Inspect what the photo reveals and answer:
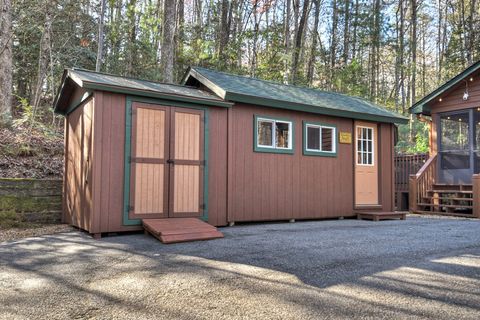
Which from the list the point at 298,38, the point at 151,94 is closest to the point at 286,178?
the point at 151,94

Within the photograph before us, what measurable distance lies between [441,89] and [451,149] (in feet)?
5.35

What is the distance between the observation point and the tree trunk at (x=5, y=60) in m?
9.46

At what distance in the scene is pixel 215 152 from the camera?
22.0ft

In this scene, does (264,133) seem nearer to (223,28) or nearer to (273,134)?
(273,134)

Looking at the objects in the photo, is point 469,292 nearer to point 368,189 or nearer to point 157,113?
point 157,113

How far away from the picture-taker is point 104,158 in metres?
5.65

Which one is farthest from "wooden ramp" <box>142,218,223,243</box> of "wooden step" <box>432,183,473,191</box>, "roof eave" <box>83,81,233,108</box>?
"wooden step" <box>432,183,473,191</box>

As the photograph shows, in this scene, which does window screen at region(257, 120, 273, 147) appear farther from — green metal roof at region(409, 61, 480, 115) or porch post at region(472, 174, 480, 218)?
green metal roof at region(409, 61, 480, 115)

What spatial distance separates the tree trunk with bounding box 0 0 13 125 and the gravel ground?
5.69 m

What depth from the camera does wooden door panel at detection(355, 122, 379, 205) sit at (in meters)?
8.75

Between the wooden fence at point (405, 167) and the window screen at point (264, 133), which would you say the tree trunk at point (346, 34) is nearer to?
the wooden fence at point (405, 167)

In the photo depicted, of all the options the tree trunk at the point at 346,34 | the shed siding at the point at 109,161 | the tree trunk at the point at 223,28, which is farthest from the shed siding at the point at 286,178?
the tree trunk at the point at 346,34

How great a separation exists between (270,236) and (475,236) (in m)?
3.03

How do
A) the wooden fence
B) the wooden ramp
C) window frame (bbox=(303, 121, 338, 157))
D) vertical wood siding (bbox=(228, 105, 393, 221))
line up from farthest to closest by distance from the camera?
the wooden fence < window frame (bbox=(303, 121, 338, 157)) < vertical wood siding (bbox=(228, 105, 393, 221)) < the wooden ramp
